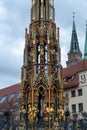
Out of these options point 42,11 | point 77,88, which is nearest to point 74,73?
point 77,88

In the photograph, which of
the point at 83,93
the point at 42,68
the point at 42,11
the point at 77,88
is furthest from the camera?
the point at 77,88

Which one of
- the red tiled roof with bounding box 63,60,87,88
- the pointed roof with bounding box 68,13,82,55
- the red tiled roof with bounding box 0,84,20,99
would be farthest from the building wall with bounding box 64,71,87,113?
the pointed roof with bounding box 68,13,82,55

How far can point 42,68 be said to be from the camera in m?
28.0

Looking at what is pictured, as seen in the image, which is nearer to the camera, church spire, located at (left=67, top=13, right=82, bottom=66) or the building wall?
the building wall

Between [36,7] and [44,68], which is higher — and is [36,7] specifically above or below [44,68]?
above

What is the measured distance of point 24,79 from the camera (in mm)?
27859

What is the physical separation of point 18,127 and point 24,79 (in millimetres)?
4814

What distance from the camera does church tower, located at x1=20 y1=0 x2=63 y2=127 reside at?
27031 millimetres

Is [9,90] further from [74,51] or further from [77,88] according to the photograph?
[74,51]

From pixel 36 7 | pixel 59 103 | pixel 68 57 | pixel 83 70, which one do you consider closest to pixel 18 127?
pixel 59 103

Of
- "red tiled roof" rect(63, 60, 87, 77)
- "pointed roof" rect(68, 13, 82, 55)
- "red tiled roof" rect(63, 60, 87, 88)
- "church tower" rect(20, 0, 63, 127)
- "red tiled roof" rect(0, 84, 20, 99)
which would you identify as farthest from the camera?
"pointed roof" rect(68, 13, 82, 55)

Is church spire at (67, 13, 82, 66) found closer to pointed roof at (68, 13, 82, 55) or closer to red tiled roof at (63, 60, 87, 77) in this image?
pointed roof at (68, 13, 82, 55)

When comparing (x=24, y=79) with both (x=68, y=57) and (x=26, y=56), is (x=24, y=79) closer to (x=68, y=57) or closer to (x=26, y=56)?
(x=26, y=56)

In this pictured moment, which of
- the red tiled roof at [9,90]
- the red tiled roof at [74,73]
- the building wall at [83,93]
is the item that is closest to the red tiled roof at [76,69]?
the red tiled roof at [74,73]
